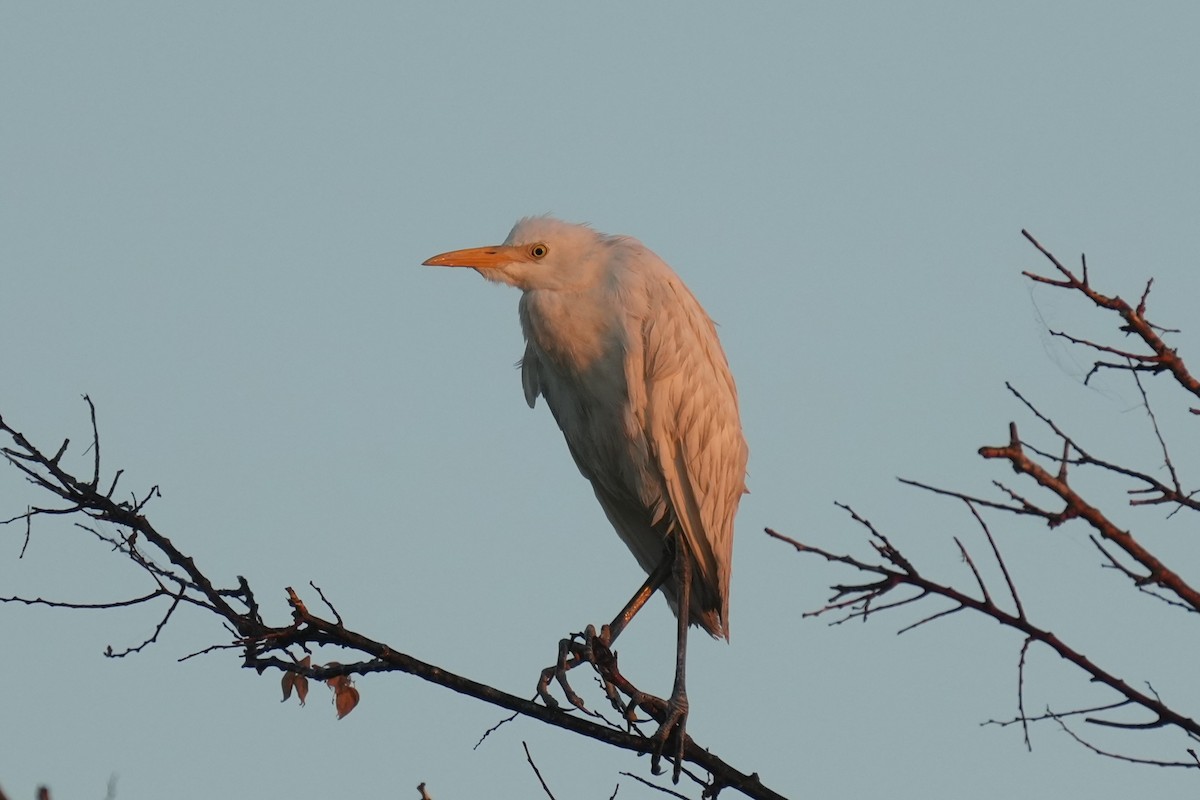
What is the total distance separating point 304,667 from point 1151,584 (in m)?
2.90

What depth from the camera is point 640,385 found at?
6.79 metres

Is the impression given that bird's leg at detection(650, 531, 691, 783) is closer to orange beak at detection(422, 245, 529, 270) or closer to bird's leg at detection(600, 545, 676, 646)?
bird's leg at detection(600, 545, 676, 646)

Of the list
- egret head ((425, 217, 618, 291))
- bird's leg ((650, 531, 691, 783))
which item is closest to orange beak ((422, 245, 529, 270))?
egret head ((425, 217, 618, 291))

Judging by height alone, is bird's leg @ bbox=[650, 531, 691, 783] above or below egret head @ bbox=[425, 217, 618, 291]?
below

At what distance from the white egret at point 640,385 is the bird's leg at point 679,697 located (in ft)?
0.03

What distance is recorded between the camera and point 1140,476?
3.37 meters

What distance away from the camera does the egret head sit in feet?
23.0

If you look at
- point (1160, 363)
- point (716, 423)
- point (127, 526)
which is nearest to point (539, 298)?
point (716, 423)

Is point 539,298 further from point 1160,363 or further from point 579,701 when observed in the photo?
point 1160,363

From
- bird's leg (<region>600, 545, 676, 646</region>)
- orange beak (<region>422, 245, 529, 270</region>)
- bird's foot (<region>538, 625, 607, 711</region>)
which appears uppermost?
orange beak (<region>422, 245, 529, 270</region>)

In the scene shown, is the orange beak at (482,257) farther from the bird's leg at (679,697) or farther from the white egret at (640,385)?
the bird's leg at (679,697)

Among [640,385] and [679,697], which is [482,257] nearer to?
[640,385]

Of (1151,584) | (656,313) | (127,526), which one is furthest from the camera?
→ (656,313)

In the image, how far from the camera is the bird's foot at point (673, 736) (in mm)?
5781
